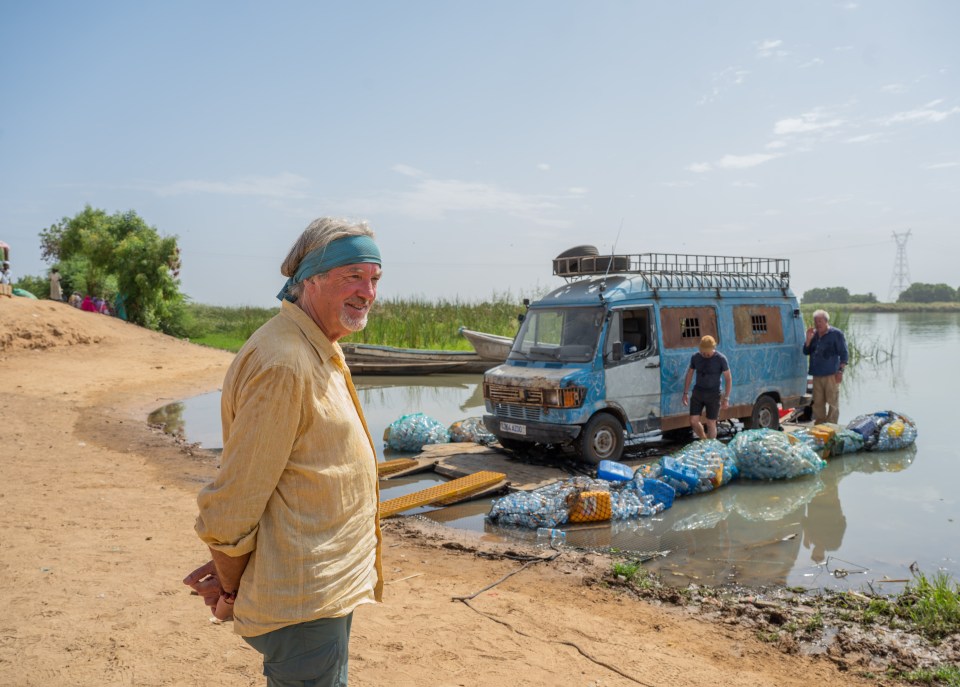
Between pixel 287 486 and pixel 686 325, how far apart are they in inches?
400

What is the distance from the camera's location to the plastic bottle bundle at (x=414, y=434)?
1257 centimetres

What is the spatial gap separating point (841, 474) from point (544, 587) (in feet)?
21.3

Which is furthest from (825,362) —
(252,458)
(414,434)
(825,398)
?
(252,458)

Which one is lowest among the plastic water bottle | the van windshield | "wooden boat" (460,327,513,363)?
the plastic water bottle

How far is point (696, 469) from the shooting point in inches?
369

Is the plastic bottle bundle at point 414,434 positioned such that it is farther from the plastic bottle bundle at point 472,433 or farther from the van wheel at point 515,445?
the van wheel at point 515,445

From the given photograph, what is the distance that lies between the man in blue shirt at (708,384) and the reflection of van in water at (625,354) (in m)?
0.41

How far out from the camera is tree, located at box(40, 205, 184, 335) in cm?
3644

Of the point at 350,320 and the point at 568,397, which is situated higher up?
the point at 350,320

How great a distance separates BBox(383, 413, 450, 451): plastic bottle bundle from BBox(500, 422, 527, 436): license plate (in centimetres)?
222

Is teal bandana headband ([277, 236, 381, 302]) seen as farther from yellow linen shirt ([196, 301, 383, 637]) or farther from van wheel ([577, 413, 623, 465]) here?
van wheel ([577, 413, 623, 465])

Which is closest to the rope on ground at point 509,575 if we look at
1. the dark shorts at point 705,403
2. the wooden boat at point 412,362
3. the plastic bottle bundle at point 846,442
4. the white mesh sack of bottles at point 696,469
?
the white mesh sack of bottles at point 696,469

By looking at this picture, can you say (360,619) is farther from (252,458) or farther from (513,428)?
(513,428)

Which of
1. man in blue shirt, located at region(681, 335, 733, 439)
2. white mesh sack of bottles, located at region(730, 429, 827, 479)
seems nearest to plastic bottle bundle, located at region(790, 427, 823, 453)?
white mesh sack of bottles, located at region(730, 429, 827, 479)
